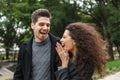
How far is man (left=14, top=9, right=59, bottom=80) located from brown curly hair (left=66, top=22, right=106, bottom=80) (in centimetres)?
65

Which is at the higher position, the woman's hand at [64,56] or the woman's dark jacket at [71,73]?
the woman's hand at [64,56]

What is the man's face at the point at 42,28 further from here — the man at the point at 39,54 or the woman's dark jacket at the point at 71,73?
the woman's dark jacket at the point at 71,73

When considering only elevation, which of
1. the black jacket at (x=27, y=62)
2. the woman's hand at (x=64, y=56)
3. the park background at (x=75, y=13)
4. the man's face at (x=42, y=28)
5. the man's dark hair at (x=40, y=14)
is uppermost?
the man's dark hair at (x=40, y=14)

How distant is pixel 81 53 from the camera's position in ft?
12.9

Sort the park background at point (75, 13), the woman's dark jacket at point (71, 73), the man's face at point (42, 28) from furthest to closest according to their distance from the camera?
the park background at point (75, 13)
the man's face at point (42, 28)
the woman's dark jacket at point (71, 73)

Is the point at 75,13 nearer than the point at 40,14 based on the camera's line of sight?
No

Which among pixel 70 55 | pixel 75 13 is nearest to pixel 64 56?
pixel 70 55

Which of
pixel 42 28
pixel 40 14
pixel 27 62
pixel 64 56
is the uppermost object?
pixel 40 14

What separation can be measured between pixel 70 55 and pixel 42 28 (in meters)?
0.62

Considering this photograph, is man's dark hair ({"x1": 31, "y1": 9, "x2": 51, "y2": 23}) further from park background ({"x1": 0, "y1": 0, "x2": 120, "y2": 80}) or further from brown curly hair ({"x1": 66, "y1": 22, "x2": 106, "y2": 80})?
park background ({"x1": 0, "y1": 0, "x2": 120, "y2": 80})

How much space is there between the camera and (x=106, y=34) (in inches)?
1454

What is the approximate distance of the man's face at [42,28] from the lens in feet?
15.0

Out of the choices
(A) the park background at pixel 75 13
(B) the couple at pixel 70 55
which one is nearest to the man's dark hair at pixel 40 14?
(B) the couple at pixel 70 55

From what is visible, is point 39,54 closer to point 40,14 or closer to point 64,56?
point 40,14
